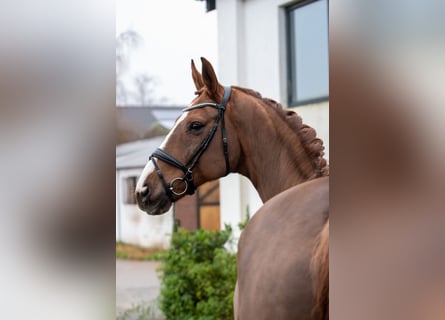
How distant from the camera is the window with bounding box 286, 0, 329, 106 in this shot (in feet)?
11.7

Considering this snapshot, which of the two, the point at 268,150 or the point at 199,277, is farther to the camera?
the point at 199,277

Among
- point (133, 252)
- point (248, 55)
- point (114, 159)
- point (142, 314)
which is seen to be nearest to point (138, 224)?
point (133, 252)

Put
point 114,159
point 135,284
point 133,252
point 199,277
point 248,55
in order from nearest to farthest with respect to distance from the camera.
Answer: point 114,159, point 199,277, point 248,55, point 135,284, point 133,252

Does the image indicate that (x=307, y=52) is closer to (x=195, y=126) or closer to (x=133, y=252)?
(x=195, y=126)

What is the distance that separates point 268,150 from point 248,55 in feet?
7.91

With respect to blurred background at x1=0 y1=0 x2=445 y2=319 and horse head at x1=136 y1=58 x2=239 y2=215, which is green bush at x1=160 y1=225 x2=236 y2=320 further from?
blurred background at x1=0 y1=0 x2=445 y2=319

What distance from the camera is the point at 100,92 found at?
0.62m

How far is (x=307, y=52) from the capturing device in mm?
3689

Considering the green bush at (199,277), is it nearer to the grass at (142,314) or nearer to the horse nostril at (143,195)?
the grass at (142,314)

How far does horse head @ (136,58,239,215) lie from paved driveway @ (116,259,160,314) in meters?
3.43

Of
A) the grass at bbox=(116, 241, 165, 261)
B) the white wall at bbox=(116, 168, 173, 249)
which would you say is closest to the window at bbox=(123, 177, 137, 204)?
the white wall at bbox=(116, 168, 173, 249)

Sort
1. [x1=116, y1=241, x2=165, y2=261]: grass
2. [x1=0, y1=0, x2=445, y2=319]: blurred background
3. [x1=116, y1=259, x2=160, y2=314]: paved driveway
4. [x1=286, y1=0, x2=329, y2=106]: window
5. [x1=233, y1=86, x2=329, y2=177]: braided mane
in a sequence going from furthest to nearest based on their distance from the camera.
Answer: [x1=116, y1=241, x2=165, y2=261]: grass < [x1=116, y1=259, x2=160, y2=314]: paved driveway < [x1=286, y1=0, x2=329, y2=106]: window < [x1=233, y1=86, x2=329, y2=177]: braided mane < [x1=0, y1=0, x2=445, y2=319]: blurred background

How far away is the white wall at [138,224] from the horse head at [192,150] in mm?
6633

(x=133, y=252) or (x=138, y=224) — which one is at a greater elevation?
(x=138, y=224)
